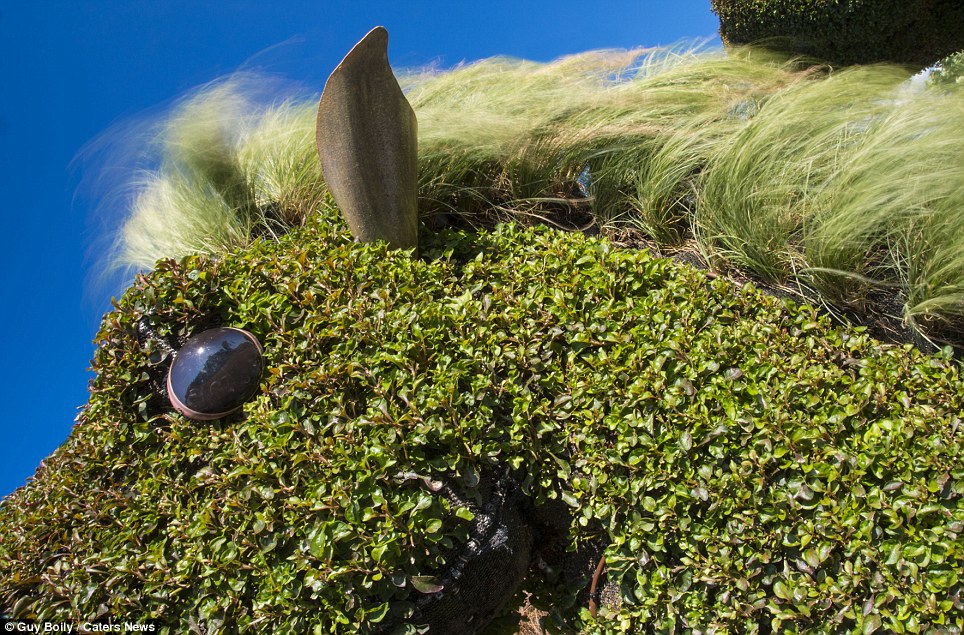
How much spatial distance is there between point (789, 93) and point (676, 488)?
2.94 metres

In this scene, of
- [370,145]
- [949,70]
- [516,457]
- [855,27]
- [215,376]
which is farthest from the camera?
[949,70]

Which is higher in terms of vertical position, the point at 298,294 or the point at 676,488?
the point at 298,294

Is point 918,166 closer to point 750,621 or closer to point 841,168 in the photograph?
point 841,168

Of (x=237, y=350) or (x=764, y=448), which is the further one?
(x=237, y=350)

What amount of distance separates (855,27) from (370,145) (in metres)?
4.53

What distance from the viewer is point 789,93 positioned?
416cm

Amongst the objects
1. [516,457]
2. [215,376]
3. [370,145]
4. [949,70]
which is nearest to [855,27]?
[949,70]

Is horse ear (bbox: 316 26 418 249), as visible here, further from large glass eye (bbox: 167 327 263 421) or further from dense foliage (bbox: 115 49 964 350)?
large glass eye (bbox: 167 327 263 421)

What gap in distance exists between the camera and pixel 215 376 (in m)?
3.04

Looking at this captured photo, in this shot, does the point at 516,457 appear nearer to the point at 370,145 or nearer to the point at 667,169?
the point at 370,145

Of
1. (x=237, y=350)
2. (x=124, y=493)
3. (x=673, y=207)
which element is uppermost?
(x=237, y=350)

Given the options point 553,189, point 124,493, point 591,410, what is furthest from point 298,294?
point 553,189

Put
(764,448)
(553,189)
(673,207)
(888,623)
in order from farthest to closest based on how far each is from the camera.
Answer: (553,189) → (673,207) → (764,448) → (888,623)

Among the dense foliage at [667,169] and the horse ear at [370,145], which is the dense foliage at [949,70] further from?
the horse ear at [370,145]
